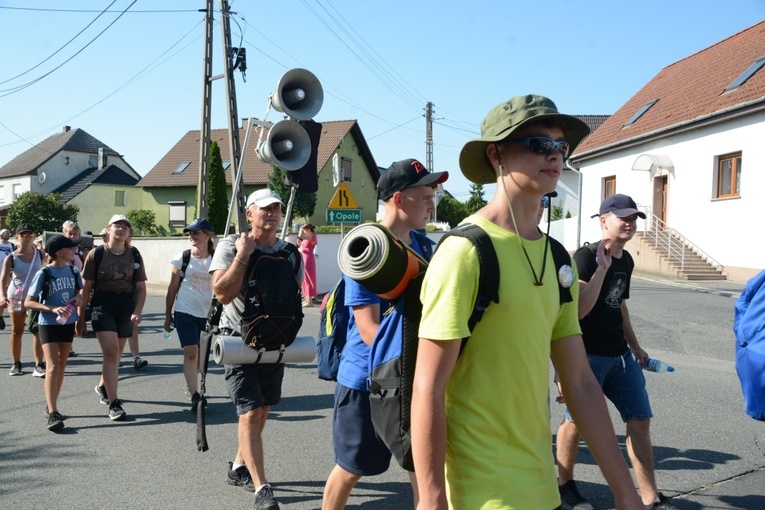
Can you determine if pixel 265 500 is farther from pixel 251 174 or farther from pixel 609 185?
pixel 251 174

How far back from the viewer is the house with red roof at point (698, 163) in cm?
2056

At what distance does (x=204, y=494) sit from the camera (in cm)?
483

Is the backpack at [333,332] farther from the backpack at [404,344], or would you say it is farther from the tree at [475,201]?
the tree at [475,201]

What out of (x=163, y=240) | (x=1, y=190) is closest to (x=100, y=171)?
(x=1, y=190)

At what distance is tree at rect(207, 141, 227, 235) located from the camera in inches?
1364

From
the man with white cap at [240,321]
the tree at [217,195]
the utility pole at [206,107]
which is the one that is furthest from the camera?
the tree at [217,195]

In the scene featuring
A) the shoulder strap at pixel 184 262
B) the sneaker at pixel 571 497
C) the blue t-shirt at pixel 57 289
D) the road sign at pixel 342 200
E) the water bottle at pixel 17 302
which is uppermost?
the road sign at pixel 342 200

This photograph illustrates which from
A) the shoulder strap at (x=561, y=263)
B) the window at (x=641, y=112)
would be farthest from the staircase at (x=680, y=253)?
the shoulder strap at (x=561, y=263)

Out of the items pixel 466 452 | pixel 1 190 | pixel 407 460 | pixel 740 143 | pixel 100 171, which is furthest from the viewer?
pixel 1 190

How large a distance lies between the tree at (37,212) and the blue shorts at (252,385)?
4331 centimetres

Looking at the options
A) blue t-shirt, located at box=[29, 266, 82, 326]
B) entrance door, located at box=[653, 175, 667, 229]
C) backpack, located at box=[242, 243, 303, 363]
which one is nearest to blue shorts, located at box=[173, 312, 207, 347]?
blue t-shirt, located at box=[29, 266, 82, 326]

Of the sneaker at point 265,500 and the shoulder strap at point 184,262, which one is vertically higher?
the shoulder strap at point 184,262

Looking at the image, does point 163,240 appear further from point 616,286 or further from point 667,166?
point 616,286

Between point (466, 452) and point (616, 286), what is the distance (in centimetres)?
286
